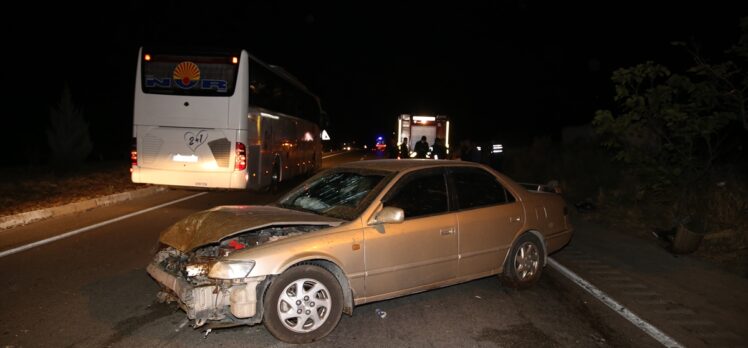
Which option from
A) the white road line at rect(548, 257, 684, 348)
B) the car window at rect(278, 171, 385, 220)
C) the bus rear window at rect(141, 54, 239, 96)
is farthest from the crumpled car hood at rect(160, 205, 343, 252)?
the bus rear window at rect(141, 54, 239, 96)

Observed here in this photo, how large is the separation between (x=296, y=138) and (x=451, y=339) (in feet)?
47.8

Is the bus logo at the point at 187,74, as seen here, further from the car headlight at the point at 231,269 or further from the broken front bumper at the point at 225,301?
the car headlight at the point at 231,269

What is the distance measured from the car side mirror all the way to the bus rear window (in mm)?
8258

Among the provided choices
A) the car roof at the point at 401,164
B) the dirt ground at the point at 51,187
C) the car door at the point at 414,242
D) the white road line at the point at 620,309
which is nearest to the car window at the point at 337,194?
the car roof at the point at 401,164

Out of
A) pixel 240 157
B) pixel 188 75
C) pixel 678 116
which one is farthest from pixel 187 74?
pixel 678 116

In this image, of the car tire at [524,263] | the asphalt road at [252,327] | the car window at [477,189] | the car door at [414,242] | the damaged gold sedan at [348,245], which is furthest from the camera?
the car tire at [524,263]

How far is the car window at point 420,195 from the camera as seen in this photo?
210 inches

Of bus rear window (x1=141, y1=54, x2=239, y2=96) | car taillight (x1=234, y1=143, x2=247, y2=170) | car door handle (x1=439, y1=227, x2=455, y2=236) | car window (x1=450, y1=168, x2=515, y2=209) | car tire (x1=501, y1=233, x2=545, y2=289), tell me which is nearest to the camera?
car door handle (x1=439, y1=227, x2=455, y2=236)

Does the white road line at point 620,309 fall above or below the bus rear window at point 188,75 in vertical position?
below

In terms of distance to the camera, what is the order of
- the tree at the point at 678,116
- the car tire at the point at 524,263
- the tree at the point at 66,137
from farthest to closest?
the tree at the point at 66,137 < the tree at the point at 678,116 < the car tire at the point at 524,263

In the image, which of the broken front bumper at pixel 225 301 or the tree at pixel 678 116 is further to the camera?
the tree at pixel 678 116

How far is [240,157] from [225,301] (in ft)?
27.5

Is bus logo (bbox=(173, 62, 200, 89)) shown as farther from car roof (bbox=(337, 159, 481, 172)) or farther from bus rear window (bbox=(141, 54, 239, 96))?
car roof (bbox=(337, 159, 481, 172))

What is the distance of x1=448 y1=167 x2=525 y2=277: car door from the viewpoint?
225 inches
